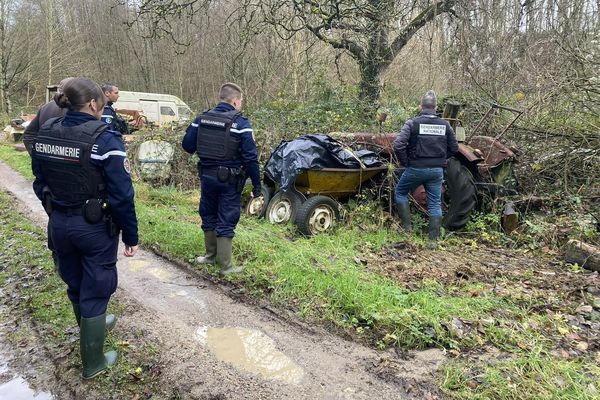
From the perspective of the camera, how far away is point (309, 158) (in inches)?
239

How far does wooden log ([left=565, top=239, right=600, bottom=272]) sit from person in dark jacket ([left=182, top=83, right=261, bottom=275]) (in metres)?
3.80

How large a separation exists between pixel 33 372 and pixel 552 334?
3877 mm

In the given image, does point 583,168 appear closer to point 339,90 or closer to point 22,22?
point 339,90

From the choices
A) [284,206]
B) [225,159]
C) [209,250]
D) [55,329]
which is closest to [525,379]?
[225,159]

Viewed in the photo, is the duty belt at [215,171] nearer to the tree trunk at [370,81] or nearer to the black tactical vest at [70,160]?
the black tactical vest at [70,160]

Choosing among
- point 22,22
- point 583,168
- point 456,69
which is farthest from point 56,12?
point 583,168

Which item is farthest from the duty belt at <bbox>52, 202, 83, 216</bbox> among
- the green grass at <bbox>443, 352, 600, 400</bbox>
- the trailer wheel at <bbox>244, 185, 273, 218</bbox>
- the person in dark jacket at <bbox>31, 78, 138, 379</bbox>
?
the trailer wheel at <bbox>244, 185, 273, 218</bbox>

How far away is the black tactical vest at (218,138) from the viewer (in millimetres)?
4477

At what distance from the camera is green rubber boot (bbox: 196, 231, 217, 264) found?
493 centimetres

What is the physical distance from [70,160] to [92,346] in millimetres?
1235

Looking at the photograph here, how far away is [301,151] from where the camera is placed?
613 cm

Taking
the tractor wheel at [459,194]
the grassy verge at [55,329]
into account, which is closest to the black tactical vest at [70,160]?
the grassy verge at [55,329]

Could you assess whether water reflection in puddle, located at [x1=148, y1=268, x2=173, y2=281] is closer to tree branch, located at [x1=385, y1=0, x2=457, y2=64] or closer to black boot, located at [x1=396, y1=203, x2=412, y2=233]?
black boot, located at [x1=396, y1=203, x2=412, y2=233]

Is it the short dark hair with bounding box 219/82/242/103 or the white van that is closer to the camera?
the short dark hair with bounding box 219/82/242/103
